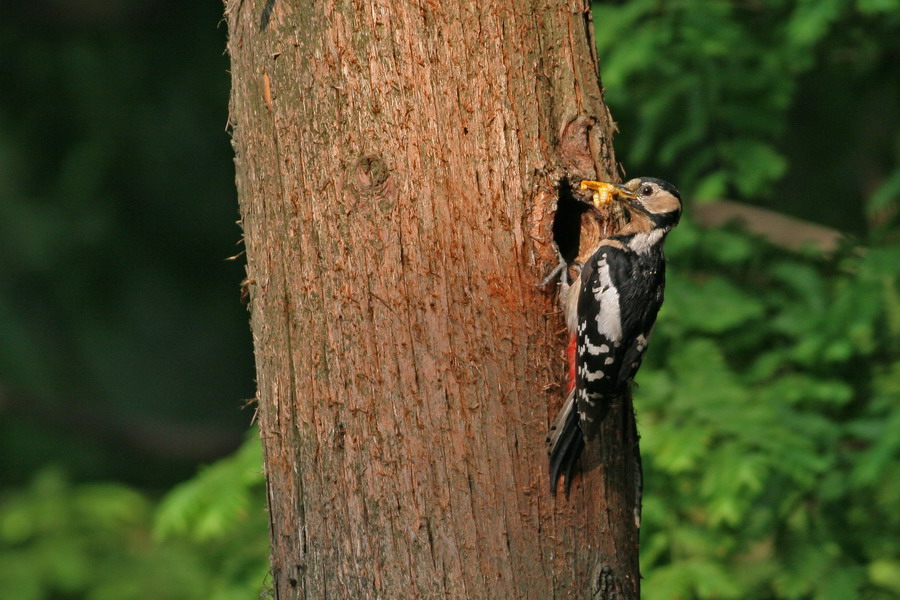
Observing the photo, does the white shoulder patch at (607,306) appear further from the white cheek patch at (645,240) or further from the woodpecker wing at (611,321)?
the white cheek patch at (645,240)

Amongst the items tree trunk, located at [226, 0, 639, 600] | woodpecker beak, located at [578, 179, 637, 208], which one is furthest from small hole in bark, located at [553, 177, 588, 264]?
tree trunk, located at [226, 0, 639, 600]

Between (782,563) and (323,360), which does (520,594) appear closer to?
(323,360)

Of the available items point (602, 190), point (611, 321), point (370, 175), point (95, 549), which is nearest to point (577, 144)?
point (602, 190)

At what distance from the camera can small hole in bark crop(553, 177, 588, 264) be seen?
9.79 feet

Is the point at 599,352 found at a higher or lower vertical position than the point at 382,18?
lower

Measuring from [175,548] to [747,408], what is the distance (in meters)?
4.28

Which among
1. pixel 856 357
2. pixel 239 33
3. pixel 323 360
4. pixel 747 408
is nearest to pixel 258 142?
pixel 239 33

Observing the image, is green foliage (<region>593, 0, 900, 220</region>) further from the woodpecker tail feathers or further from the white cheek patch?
the woodpecker tail feathers

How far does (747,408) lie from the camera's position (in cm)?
454

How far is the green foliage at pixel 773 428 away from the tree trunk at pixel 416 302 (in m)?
1.73

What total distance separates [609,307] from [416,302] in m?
1.00

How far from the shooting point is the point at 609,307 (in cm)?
345

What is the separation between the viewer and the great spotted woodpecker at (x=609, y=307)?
2.80 m

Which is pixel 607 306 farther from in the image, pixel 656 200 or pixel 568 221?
pixel 656 200
